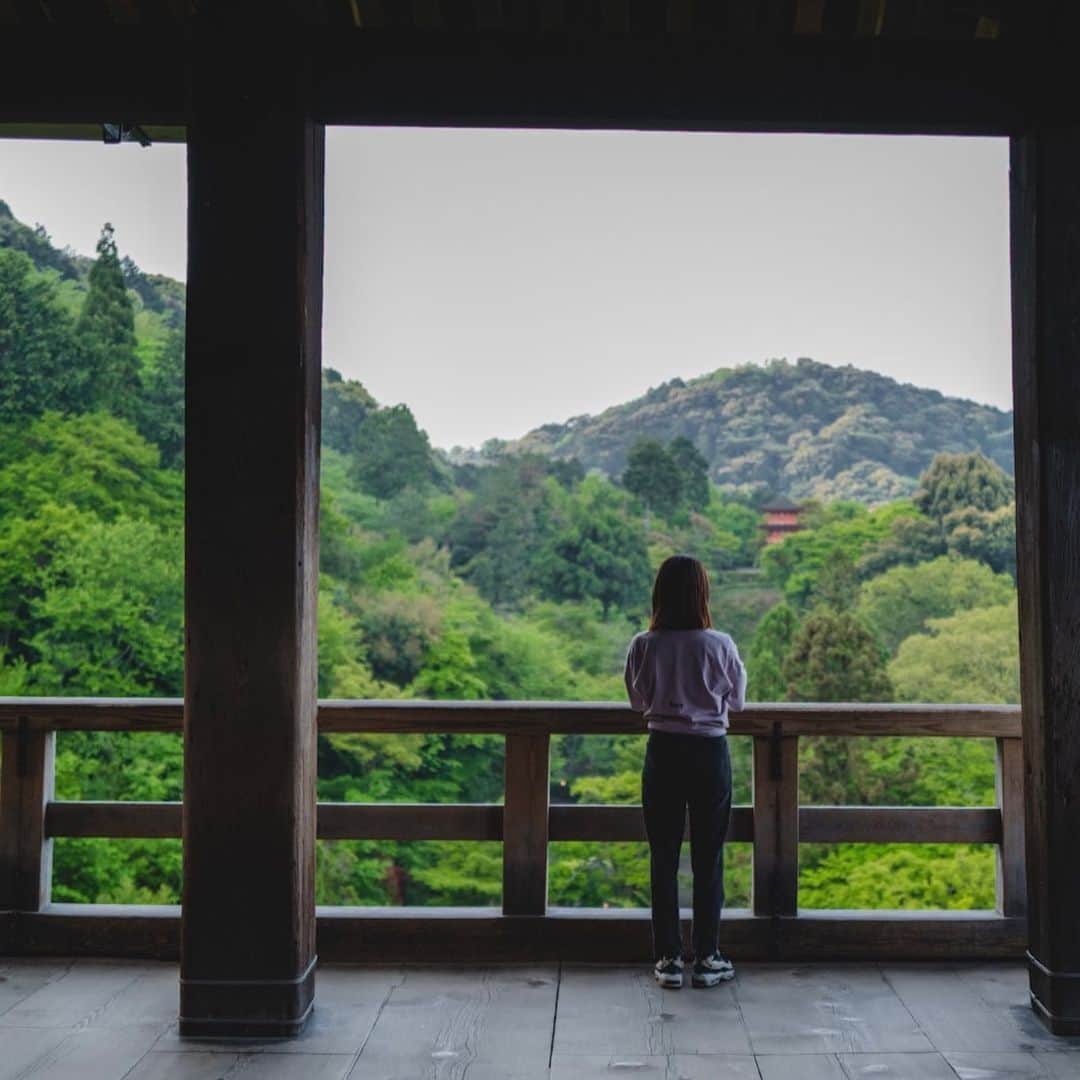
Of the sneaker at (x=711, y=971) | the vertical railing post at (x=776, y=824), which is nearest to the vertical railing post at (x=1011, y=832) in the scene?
the vertical railing post at (x=776, y=824)

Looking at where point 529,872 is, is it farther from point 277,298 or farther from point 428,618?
point 428,618

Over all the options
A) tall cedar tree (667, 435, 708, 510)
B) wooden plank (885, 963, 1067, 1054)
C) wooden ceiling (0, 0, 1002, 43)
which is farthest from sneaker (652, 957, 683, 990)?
tall cedar tree (667, 435, 708, 510)

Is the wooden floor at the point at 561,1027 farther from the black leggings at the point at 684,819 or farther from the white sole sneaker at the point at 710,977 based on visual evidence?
the black leggings at the point at 684,819

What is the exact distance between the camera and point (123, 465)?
1931cm

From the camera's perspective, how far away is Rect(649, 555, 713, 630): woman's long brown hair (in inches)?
128

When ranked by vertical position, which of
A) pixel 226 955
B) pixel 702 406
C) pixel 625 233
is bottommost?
pixel 226 955

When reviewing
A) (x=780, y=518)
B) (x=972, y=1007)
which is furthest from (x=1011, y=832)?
(x=780, y=518)

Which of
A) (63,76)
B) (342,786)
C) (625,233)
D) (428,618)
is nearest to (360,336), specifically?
(625,233)

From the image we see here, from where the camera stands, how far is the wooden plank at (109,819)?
3.55 meters

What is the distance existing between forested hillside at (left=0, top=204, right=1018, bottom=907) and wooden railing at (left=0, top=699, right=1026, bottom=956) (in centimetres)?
1336

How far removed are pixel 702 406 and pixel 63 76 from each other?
78.0ft

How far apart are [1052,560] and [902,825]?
3.39 ft

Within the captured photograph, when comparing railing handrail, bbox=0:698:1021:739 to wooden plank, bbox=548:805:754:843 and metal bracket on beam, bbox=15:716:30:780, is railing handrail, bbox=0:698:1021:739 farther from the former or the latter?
wooden plank, bbox=548:805:754:843

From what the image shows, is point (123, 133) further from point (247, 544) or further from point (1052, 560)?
point (1052, 560)
